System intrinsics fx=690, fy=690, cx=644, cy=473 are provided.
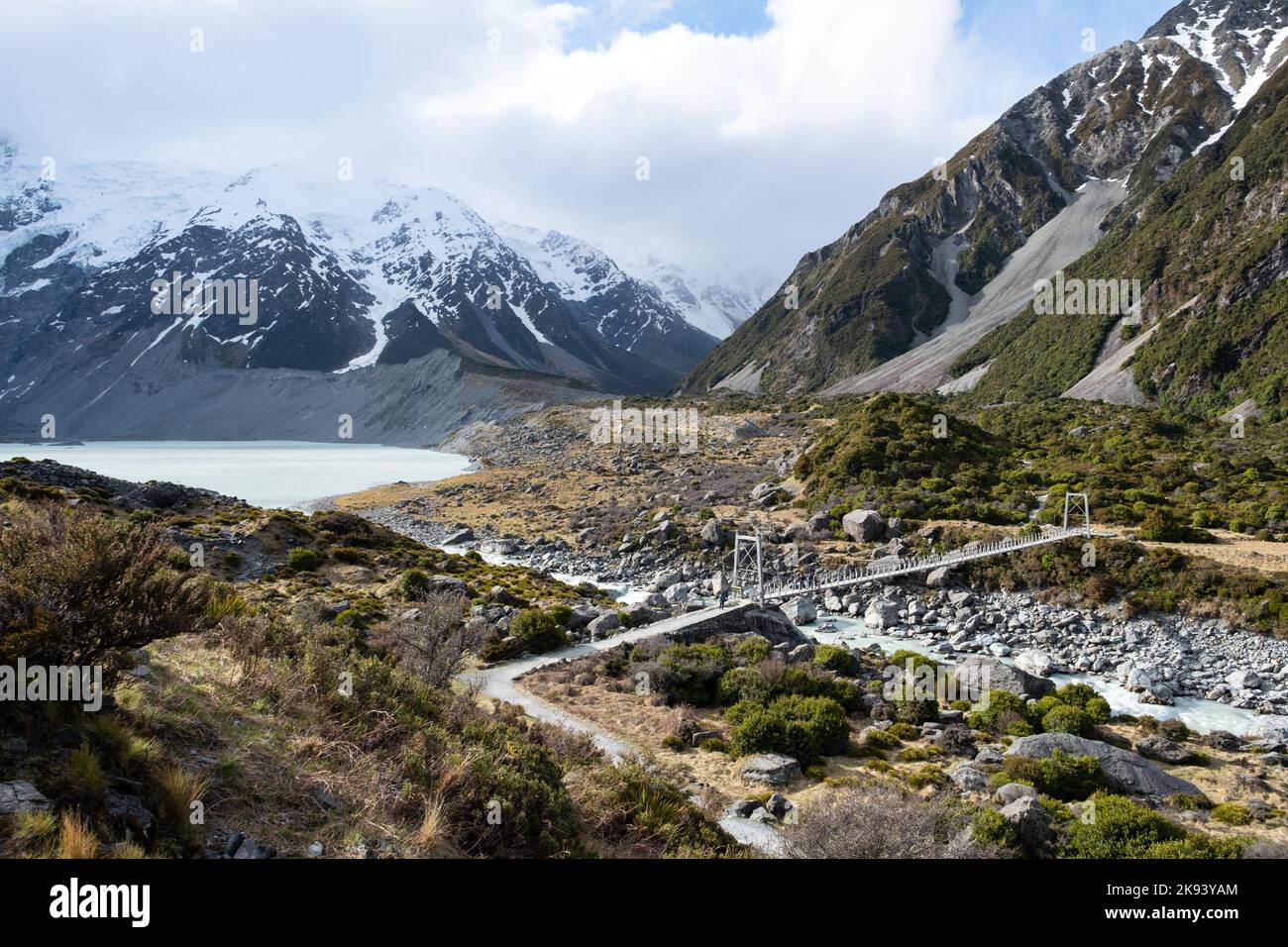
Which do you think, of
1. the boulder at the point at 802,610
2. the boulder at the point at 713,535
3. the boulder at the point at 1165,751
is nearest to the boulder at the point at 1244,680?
the boulder at the point at 1165,751

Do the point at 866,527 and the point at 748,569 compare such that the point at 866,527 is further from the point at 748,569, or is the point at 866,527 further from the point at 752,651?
the point at 752,651

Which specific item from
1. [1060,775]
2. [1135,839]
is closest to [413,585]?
[1060,775]

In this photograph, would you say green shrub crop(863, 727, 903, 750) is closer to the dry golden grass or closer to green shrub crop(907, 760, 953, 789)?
green shrub crop(907, 760, 953, 789)

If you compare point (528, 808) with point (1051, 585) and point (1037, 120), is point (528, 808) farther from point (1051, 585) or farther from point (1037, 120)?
point (1037, 120)

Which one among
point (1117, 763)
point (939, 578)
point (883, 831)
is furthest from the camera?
point (939, 578)
